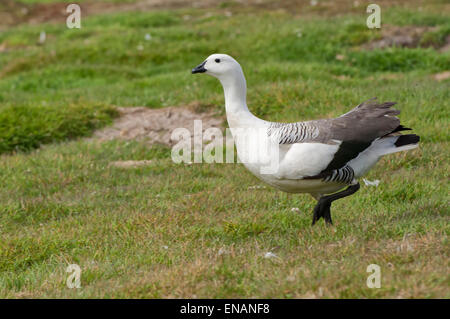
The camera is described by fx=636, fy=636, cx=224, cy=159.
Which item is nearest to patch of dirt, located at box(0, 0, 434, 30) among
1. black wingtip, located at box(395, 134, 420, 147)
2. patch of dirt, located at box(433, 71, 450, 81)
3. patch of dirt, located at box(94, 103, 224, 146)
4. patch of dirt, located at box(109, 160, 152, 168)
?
patch of dirt, located at box(433, 71, 450, 81)

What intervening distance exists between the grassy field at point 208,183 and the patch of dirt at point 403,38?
13cm

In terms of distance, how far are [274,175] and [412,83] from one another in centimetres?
550

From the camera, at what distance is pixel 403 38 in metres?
12.4

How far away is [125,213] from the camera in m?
6.12

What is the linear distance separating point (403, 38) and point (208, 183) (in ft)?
23.3

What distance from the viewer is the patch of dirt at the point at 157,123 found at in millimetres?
8867

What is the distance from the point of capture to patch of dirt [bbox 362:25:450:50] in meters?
12.3

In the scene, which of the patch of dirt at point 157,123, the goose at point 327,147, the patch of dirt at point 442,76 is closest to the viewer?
the goose at point 327,147

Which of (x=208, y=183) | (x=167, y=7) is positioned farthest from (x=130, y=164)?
(x=167, y=7)

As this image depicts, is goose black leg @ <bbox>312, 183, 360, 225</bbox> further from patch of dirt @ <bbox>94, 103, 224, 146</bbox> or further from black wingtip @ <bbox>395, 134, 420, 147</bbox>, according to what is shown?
Result: patch of dirt @ <bbox>94, 103, 224, 146</bbox>

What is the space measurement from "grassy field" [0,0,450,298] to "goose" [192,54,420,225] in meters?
0.37

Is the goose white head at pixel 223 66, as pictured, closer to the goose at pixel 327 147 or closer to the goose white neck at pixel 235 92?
the goose white neck at pixel 235 92

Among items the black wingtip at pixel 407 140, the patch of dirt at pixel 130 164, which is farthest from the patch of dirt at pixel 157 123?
the black wingtip at pixel 407 140
